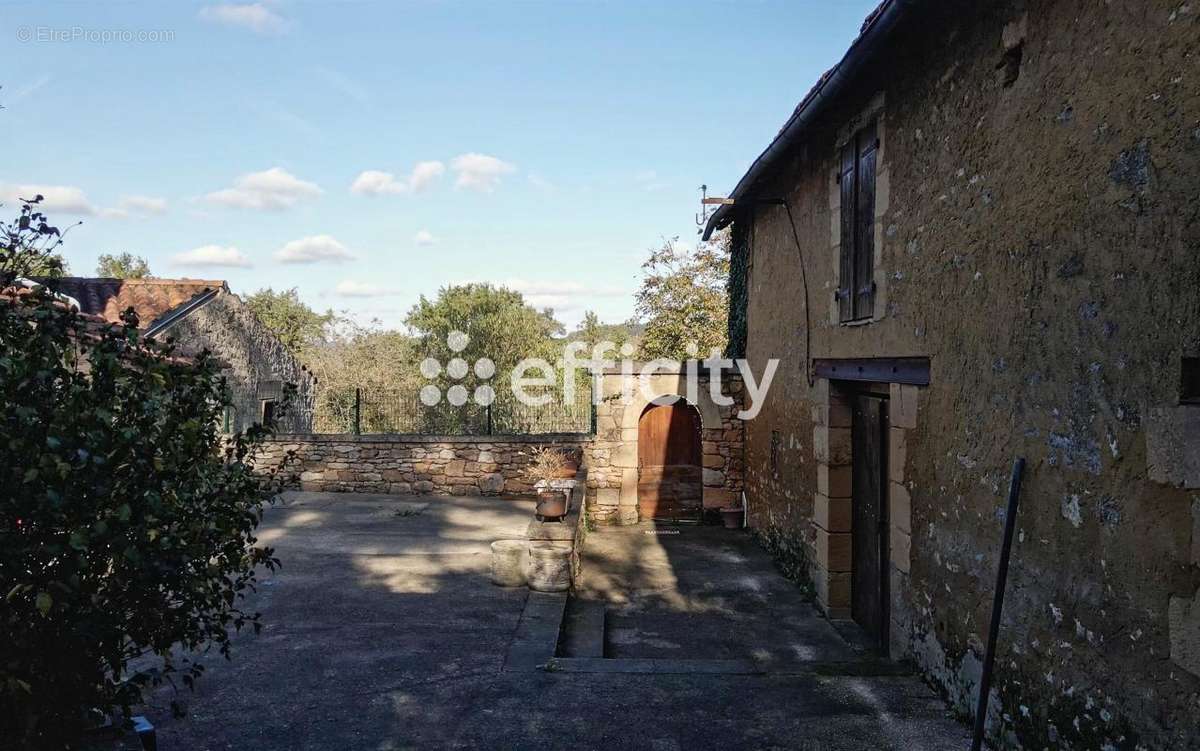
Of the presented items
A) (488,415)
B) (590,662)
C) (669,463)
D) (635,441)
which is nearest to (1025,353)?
(590,662)

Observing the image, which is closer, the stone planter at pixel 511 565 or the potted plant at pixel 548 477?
the stone planter at pixel 511 565

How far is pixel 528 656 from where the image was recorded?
550cm

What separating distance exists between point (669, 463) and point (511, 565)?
5368 mm

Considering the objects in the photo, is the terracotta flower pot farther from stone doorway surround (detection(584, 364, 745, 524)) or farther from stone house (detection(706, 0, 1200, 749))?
stone doorway surround (detection(584, 364, 745, 524))

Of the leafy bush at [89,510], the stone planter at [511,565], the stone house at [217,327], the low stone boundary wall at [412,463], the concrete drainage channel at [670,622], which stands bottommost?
the concrete drainage channel at [670,622]

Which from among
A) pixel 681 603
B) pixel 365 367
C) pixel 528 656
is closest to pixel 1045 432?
pixel 528 656

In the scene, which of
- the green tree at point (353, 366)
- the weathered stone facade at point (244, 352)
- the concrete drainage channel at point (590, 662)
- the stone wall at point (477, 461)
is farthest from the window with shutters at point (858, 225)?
the weathered stone facade at point (244, 352)

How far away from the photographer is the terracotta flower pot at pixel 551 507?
761cm

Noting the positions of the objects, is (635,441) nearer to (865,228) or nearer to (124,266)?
(865,228)

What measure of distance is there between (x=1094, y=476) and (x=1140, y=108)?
1.56 m

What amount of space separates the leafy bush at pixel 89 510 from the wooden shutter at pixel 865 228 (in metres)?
5.10

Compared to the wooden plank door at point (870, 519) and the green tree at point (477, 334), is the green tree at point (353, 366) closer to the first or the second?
the green tree at point (477, 334)

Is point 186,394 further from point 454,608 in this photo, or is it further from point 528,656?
point 454,608

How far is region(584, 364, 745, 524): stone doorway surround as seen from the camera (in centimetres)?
1209
